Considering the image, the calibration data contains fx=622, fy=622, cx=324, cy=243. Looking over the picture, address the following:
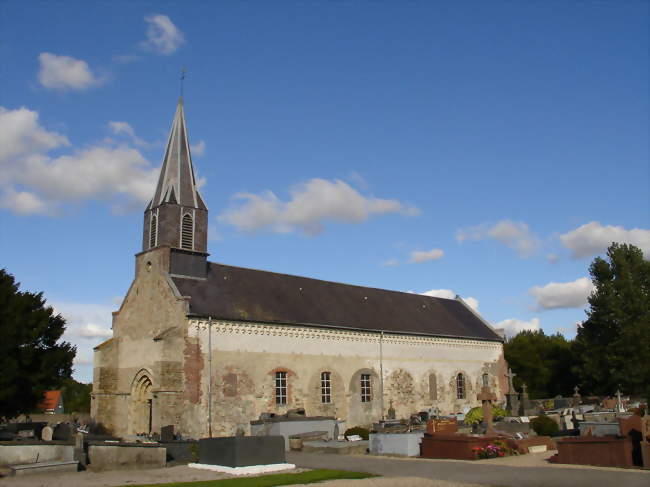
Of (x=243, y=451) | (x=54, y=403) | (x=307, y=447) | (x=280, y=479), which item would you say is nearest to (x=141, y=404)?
(x=307, y=447)

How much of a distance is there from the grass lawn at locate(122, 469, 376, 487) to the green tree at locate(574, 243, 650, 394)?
36439 mm

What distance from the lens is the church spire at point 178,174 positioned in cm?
3366

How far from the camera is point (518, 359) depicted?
57.2 meters

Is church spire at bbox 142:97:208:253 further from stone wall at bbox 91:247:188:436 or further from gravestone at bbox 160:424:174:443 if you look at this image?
gravestone at bbox 160:424:174:443

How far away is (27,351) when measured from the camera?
30422 mm

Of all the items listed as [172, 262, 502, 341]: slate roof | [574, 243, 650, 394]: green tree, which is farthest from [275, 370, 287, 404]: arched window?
[574, 243, 650, 394]: green tree

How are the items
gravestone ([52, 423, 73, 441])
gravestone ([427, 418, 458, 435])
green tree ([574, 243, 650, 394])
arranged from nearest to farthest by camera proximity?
gravestone ([427, 418, 458, 435]) < gravestone ([52, 423, 73, 441]) < green tree ([574, 243, 650, 394])

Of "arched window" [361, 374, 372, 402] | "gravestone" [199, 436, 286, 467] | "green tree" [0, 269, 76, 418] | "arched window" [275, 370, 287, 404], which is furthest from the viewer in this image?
"arched window" [361, 374, 372, 402]

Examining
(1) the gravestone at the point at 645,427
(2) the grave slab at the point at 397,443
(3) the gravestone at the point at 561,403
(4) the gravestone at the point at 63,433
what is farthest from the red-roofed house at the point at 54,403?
(1) the gravestone at the point at 645,427

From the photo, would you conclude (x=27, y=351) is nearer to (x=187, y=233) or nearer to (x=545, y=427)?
(x=187, y=233)

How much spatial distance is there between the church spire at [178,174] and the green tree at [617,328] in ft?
110

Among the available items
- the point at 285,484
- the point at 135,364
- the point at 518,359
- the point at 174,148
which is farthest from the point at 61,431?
the point at 518,359

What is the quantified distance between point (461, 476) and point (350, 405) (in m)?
20.0

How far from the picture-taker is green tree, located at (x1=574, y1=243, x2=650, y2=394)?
46.5 metres
